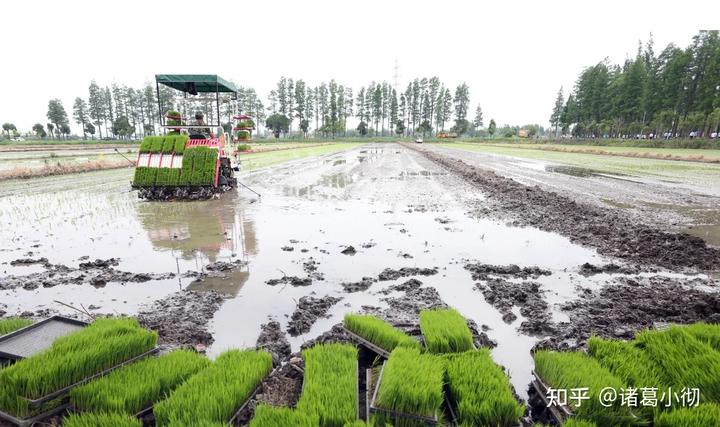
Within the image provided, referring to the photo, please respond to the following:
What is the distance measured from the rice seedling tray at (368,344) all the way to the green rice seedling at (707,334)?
2274 mm

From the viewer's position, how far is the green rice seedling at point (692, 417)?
1770 millimetres

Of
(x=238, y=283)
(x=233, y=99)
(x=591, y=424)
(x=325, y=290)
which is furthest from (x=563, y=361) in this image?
(x=233, y=99)

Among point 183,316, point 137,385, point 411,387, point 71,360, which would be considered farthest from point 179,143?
point 411,387

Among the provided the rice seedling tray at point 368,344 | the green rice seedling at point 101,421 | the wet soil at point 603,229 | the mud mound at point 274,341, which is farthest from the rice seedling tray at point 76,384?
the wet soil at point 603,229

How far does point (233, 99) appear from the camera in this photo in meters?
12.2

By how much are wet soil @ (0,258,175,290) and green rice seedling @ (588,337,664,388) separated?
4645 mm

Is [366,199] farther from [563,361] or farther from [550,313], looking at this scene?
[563,361]

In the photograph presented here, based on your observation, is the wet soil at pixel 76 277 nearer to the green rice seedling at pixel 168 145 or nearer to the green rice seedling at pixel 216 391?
the green rice seedling at pixel 216 391

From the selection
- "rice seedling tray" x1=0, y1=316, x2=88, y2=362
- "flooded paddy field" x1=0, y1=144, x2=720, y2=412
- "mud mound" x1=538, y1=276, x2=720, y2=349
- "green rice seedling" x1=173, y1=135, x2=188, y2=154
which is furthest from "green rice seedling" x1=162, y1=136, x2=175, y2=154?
"mud mound" x1=538, y1=276, x2=720, y2=349

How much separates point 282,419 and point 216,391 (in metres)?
0.49

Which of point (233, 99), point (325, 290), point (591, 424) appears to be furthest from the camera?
point (233, 99)

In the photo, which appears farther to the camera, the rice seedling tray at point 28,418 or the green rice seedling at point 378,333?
the green rice seedling at point 378,333

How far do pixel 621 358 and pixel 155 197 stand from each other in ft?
35.0

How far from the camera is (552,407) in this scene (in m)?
2.13
